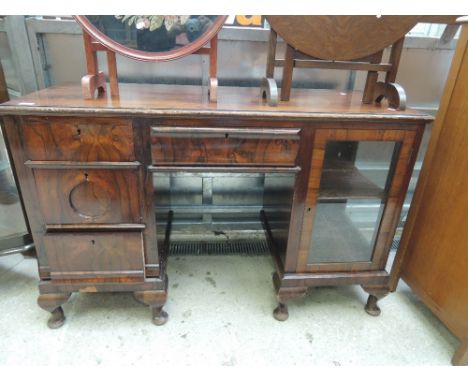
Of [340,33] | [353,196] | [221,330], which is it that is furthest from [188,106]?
[221,330]

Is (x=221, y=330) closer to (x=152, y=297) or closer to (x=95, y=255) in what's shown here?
(x=152, y=297)

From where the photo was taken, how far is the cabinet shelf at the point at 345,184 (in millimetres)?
1217

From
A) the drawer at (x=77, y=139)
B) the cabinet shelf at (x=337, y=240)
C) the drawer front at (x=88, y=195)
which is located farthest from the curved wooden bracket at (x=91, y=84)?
the cabinet shelf at (x=337, y=240)

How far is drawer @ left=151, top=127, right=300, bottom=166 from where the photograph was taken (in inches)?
41.5

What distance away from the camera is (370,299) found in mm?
1444

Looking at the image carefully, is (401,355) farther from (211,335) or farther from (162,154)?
(162,154)

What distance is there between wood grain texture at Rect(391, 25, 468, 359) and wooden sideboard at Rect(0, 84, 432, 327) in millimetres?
188

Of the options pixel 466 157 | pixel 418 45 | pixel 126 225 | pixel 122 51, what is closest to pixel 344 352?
pixel 466 157

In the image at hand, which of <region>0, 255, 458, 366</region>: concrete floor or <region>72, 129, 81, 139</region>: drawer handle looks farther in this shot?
<region>0, 255, 458, 366</region>: concrete floor

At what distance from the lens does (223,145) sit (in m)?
1.08

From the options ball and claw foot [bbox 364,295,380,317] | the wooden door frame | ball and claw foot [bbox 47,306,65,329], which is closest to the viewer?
the wooden door frame

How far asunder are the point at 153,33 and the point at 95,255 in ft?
2.70

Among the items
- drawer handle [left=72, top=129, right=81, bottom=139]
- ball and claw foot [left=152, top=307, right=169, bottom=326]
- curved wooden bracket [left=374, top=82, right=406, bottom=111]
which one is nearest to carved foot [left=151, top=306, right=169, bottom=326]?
ball and claw foot [left=152, top=307, right=169, bottom=326]

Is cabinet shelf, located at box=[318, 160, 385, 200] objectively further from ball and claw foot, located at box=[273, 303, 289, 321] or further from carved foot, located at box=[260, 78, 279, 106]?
ball and claw foot, located at box=[273, 303, 289, 321]
